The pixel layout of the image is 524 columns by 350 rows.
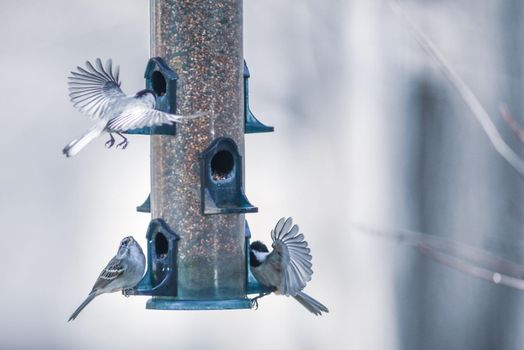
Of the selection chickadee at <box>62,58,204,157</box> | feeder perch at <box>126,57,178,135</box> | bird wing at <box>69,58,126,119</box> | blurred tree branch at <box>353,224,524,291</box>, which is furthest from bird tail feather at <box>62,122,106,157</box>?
blurred tree branch at <box>353,224,524,291</box>

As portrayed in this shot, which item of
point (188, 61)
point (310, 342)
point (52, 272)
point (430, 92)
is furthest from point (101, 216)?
point (188, 61)

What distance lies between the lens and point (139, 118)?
25.2 ft

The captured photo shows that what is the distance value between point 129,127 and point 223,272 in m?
1.11

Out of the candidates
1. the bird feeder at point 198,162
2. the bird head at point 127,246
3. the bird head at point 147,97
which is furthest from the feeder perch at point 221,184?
the bird head at point 127,246

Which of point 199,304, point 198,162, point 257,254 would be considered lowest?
point 199,304

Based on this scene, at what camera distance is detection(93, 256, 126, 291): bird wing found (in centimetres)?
818

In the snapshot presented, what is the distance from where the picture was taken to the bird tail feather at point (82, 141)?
24.5ft

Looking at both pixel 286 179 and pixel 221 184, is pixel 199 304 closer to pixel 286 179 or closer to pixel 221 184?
pixel 221 184

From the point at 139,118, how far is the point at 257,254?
1.17 metres

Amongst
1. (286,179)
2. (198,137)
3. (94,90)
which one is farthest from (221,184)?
(286,179)

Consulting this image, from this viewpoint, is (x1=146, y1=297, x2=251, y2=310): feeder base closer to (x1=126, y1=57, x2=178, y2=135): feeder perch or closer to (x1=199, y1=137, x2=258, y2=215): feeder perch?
(x1=199, y1=137, x2=258, y2=215): feeder perch

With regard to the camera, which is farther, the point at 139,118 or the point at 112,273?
the point at 112,273

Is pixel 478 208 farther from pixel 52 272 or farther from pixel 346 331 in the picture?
pixel 52 272

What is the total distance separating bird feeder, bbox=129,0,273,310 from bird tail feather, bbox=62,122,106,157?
39 cm
